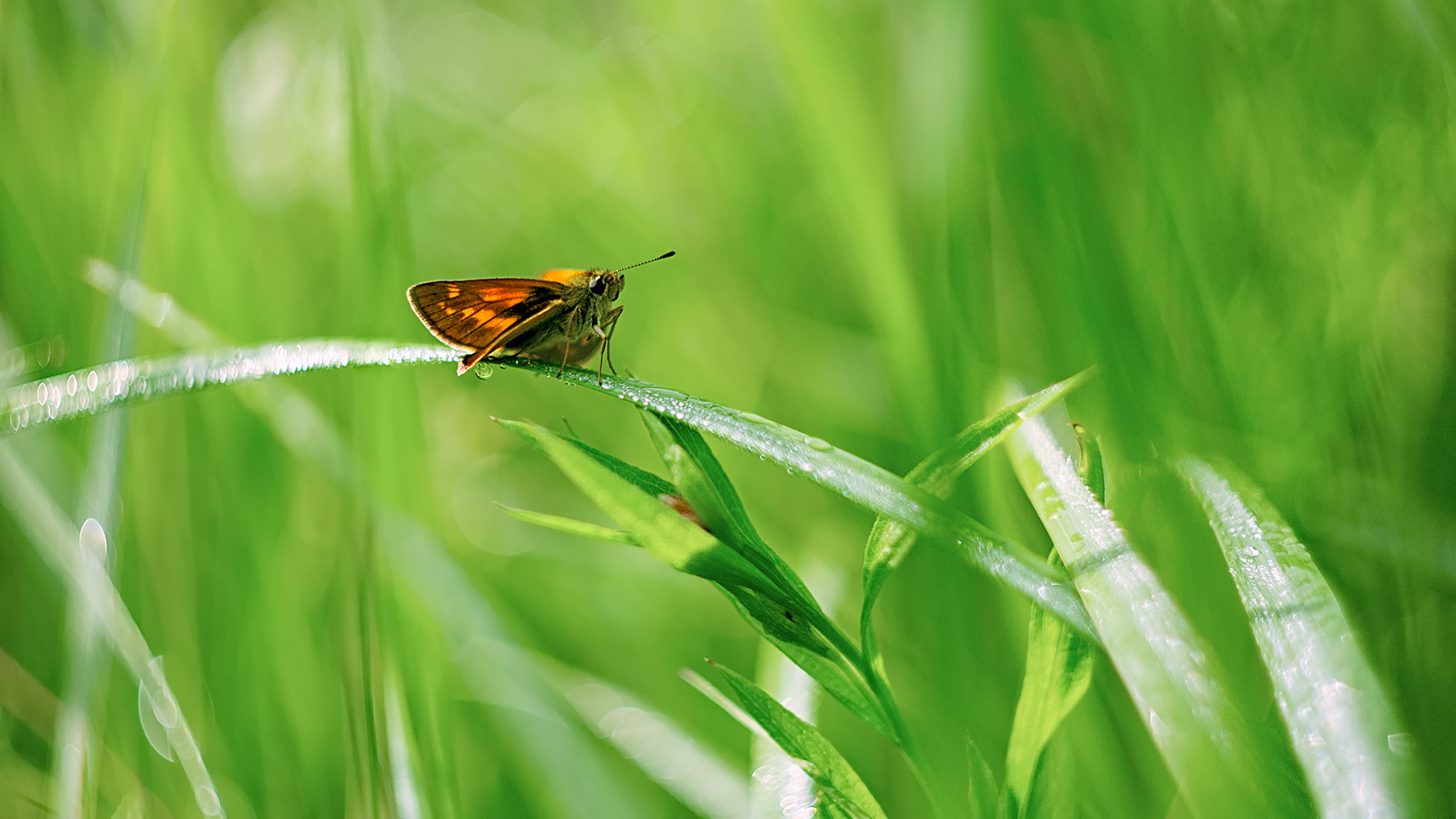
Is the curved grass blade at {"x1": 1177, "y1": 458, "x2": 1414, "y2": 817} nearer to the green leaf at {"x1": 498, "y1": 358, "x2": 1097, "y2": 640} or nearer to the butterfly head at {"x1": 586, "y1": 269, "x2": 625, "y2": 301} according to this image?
the green leaf at {"x1": 498, "y1": 358, "x2": 1097, "y2": 640}

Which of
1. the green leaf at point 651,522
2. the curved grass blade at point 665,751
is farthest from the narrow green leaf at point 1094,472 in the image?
the curved grass blade at point 665,751

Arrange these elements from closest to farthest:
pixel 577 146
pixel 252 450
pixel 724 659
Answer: pixel 724 659, pixel 252 450, pixel 577 146

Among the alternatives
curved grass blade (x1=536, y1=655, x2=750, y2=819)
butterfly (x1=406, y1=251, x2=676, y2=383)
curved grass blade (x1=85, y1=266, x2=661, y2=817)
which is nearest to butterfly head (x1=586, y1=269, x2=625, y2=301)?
butterfly (x1=406, y1=251, x2=676, y2=383)

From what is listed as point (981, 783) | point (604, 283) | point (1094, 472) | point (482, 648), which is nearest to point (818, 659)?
point (981, 783)

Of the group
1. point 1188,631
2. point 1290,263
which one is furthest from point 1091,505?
point 1290,263

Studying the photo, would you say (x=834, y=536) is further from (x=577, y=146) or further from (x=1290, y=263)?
(x=577, y=146)

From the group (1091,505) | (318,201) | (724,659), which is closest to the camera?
(1091,505)
